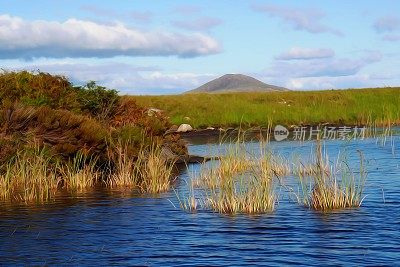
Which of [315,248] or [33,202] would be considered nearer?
[315,248]

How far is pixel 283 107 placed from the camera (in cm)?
6725

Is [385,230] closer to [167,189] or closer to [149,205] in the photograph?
[149,205]

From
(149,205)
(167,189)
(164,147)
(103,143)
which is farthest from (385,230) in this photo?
(164,147)

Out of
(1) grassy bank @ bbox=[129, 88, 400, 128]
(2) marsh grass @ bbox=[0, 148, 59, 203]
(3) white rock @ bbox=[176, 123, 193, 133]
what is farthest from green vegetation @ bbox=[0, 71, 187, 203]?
(1) grassy bank @ bbox=[129, 88, 400, 128]

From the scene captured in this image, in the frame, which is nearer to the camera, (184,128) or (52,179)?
(52,179)

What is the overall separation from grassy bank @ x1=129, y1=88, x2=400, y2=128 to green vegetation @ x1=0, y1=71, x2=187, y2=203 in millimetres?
26544

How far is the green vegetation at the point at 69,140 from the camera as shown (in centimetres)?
2178

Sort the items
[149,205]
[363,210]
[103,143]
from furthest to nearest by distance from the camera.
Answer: [103,143]
[149,205]
[363,210]

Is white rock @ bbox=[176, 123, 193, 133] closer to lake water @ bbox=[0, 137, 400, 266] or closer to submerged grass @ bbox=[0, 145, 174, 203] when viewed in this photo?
submerged grass @ bbox=[0, 145, 174, 203]

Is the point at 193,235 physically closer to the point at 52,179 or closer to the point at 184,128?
the point at 52,179

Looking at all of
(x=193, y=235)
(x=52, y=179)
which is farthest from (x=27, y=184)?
(x=193, y=235)

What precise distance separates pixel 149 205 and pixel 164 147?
47.5 ft

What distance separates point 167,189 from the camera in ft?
73.1

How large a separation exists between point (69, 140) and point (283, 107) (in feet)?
143
